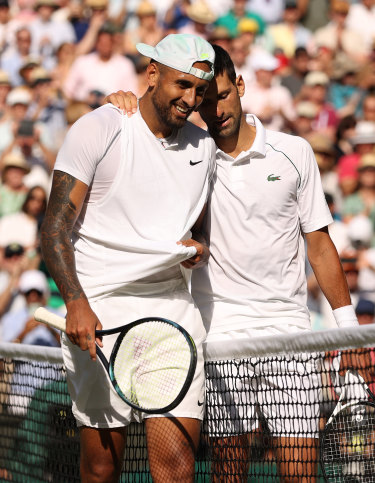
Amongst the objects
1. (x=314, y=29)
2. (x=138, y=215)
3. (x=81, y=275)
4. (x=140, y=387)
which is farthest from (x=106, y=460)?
(x=314, y=29)

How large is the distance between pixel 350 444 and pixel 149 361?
0.99m

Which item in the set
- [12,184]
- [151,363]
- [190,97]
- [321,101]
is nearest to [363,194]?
[321,101]

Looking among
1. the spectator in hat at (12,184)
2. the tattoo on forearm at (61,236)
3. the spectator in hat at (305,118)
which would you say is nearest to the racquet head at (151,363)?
the tattoo on forearm at (61,236)

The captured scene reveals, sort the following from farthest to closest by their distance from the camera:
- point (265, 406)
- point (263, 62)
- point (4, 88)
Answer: point (4, 88) < point (263, 62) < point (265, 406)

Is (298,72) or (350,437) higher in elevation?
(298,72)

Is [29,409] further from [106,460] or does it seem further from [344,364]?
[344,364]

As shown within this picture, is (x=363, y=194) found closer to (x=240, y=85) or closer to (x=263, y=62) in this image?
(x=263, y=62)

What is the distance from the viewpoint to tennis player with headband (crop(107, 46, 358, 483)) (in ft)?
15.5

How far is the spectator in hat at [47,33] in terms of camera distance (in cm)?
1302

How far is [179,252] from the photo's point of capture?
4.30 m

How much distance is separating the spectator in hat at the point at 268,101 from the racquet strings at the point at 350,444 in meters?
6.74

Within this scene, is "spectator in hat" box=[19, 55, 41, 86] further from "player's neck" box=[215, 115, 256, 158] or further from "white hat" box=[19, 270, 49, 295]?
→ "player's neck" box=[215, 115, 256, 158]

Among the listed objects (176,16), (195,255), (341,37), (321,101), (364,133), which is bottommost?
(195,255)

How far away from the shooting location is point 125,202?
173 inches
